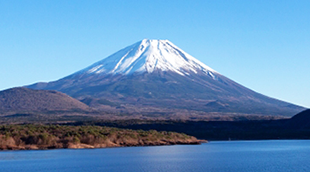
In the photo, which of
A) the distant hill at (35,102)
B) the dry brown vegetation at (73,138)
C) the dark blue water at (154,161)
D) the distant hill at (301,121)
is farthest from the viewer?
the distant hill at (35,102)

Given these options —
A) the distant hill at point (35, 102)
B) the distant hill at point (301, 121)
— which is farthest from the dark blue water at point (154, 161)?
the distant hill at point (35, 102)

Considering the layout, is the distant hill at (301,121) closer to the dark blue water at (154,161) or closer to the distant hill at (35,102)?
the dark blue water at (154,161)

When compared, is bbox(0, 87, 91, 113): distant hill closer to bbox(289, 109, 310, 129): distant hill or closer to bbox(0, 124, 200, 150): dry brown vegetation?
bbox(289, 109, 310, 129): distant hill

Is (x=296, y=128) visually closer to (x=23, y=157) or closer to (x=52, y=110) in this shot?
(x=23, y=157)

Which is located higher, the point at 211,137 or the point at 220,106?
the point at 220,106

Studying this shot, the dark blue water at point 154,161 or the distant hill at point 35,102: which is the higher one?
the distant hill at point 35,102

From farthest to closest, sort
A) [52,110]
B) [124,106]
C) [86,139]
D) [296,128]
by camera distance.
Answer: [124,106] → [52,110] → [296,128] → [86,139]

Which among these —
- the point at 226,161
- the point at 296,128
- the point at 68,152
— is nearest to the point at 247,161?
the point at 226,161
